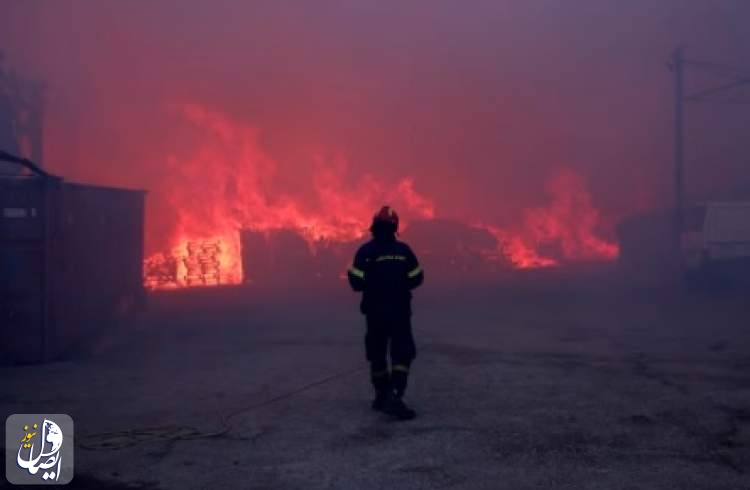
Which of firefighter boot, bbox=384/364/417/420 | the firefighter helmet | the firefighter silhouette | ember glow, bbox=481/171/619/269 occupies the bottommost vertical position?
firefighter boot, bbox=384/364/417/420

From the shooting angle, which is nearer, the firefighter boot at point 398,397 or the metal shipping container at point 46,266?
the firefighter boot at point 398,397

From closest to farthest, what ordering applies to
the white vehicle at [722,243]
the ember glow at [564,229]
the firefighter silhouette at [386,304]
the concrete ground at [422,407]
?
the concrete ground at [422,407] → the firefighter silhouette at [386,304] → the white vehicle at [722,243] → the ember glow at [564,229]

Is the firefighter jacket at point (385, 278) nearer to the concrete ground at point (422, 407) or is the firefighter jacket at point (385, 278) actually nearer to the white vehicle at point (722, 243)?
the concrete ground at point (422, 407)

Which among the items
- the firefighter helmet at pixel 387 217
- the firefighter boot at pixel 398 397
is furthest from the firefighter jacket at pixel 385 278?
the firefighter boot at pixel 398 397

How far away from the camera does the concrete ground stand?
14.6ft

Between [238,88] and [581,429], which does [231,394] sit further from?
[238,88]

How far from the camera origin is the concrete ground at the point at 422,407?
446 cm

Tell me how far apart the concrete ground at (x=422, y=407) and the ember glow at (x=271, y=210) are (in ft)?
31.7

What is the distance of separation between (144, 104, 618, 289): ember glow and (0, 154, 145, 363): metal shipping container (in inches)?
400

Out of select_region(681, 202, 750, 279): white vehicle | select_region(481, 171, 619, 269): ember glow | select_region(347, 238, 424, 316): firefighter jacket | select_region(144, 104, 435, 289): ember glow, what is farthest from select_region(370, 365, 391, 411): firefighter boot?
select_region(481, 171, 619, 269): ember glow

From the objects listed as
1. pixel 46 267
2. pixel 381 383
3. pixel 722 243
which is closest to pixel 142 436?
pixel 381 383

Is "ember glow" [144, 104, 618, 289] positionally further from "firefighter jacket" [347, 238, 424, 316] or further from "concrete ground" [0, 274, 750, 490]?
"firefighter jacket" [347, 238, 424, 316]

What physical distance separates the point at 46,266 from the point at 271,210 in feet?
57.3

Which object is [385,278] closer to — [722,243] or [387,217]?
[387,217]
